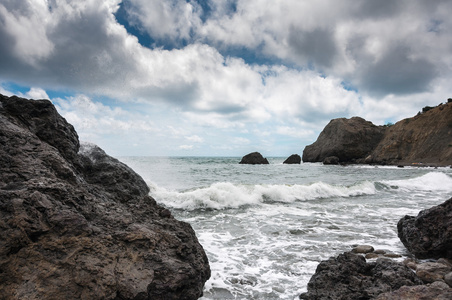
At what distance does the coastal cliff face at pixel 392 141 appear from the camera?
39.0 m

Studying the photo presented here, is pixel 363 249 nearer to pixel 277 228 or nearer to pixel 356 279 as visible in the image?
pixel 356 279

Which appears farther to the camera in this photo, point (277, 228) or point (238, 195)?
point (238, 195)

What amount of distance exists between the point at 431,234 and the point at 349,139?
4805 centimetres

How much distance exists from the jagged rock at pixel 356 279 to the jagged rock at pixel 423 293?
18.7 inches

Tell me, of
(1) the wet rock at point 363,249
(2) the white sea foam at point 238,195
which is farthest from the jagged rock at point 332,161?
(1) the wet rock at point 363,249

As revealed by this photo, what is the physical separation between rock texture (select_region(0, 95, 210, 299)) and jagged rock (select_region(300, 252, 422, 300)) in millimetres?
1642

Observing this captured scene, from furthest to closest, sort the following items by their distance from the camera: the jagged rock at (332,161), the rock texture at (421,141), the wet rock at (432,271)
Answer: the jagged rock at (332,161) < the rock texture at (421,141) < the wet rock at (432,271)

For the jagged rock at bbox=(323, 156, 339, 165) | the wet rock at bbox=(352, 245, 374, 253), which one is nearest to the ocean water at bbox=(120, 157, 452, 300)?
the wet rock at bbox=(352, 245, 374, 253)

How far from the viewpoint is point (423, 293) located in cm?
248

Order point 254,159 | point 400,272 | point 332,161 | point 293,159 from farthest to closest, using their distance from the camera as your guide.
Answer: point 293,159 → point 254,159 → point 332,161 → point 400,272

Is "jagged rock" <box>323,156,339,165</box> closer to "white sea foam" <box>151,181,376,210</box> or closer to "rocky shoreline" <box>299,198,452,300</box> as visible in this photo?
"white sea foam" <box>151,181,376,210</box>

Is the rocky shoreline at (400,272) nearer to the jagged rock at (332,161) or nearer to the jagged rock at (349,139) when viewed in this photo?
the jagged rock at (332,161)

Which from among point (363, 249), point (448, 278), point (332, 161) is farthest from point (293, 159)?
point (448, 278)

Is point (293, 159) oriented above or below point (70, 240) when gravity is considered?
above
